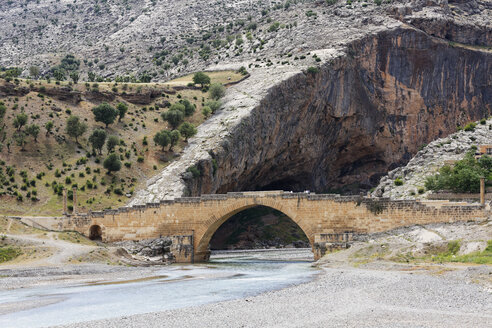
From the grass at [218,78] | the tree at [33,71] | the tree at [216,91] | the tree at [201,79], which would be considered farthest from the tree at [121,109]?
the tree at [33,71]

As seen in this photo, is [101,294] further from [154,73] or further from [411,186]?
[154,73]

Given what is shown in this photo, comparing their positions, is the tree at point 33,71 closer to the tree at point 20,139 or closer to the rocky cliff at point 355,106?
the tree at point 20,139

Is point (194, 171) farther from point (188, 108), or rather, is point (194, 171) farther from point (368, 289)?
point (368, 289)

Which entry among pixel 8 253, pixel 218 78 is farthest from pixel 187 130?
pixel 8 253

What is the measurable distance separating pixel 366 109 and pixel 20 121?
2506 inches

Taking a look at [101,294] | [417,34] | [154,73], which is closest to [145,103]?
[154,73]

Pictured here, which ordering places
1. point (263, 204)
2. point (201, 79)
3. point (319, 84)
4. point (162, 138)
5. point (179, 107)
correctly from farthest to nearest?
point (201, 79) → point (319, 84) → point (179, 107) → point (162, 138) → point (263, 204)

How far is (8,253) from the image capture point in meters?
52.0

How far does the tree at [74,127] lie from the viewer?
9231 centimetres

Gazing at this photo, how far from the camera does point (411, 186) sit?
73.4m

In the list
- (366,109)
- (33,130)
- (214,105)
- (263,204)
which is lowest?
(263,204)

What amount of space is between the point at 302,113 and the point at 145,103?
94.6 feet

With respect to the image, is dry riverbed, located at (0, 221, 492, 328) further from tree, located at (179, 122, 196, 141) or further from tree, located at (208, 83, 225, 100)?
tree, located at (208, 83, 225, 100)

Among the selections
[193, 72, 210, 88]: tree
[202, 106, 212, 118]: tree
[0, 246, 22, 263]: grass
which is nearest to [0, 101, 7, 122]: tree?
[202, 106, 212, 118]: tree
